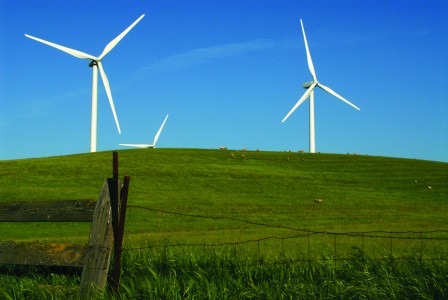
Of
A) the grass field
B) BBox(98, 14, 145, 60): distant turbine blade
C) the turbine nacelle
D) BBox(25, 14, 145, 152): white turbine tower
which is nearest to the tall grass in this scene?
the grass field

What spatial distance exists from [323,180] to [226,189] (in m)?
8.70

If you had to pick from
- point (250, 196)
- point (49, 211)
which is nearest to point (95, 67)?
point (250, 196)

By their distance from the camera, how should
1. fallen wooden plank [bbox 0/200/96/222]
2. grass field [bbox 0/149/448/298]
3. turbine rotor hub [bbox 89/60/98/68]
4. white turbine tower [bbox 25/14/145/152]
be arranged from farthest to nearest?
1. turbine rotor hub [bbox 89/60/98/68]
2. white turbine tower [bbox 25/14/145/152]
3. grass field [bbox 0/149/448/298]
4. fallen wooden plank [bbox 0/200/96/222]

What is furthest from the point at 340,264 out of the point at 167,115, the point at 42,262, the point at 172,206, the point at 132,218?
the point at 167,115

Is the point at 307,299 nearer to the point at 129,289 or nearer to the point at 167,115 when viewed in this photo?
the point at 129,289

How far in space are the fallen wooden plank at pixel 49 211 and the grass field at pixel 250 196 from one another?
106 cm

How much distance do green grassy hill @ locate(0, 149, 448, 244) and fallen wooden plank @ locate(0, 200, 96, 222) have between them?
17.2 ft

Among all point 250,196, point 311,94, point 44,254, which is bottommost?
point 44,254

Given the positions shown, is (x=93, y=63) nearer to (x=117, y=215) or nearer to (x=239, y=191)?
(x=239, y=191)

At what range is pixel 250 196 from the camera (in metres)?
29.5

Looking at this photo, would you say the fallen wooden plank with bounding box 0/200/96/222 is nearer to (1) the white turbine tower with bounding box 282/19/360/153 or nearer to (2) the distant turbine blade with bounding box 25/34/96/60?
(2) the distant turbine blade with bounding box 25/34/96/60

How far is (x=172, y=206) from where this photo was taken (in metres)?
25.3

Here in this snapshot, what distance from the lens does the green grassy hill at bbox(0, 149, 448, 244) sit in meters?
20.7

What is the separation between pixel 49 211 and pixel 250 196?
71.5 feet
